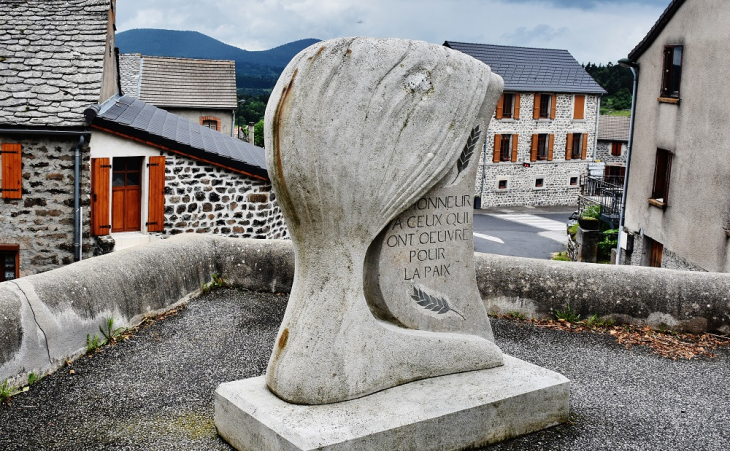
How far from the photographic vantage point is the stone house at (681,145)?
13914mm

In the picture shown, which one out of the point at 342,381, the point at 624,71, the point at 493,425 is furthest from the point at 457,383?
the point at 624,71

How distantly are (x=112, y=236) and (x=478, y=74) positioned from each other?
1034cm

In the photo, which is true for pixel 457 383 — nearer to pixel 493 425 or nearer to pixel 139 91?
pixel 493 425

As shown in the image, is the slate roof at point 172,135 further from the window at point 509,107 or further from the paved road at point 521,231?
the window at point 509,107

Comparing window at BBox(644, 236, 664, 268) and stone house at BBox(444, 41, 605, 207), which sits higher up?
stone house at BBox(444, 41, 605, 207)

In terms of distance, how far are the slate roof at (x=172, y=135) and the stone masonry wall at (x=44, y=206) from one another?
29.1 inches

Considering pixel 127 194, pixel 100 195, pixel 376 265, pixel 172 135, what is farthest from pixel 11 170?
pixel 376 265

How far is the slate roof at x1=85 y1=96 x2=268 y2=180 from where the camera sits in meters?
13.5

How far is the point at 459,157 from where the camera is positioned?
17.4 feet

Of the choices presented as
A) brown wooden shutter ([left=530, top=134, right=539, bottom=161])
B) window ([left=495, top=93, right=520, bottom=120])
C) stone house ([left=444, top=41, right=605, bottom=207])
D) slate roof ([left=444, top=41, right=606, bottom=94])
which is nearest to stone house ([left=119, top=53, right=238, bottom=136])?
slate roof ([left=444, top=41, right=606, bottom=94])

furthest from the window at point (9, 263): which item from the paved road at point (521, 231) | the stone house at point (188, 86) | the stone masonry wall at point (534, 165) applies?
the stone masonry wall at point (534, 165)

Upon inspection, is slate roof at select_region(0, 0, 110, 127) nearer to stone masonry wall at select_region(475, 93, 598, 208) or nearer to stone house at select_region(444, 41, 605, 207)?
stone house at select_region(444, 41, 605, 207)

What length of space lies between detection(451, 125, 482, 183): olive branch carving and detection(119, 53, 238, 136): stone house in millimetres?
26907

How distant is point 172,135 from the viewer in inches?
568
